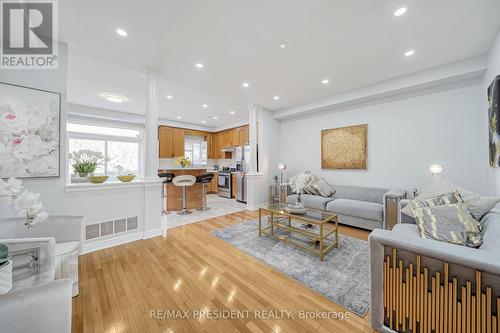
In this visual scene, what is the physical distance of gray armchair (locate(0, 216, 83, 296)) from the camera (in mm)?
1521

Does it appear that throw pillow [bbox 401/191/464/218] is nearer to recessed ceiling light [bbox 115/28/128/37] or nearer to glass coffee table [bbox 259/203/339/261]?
glass coffee table [bbox 259/203/339/261]

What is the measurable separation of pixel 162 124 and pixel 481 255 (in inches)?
276

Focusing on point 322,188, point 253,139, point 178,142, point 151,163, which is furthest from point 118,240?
point 178,142

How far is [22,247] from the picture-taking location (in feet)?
4.34

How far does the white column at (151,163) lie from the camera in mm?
2949

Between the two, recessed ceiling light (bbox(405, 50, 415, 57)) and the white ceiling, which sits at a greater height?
the white ceiling

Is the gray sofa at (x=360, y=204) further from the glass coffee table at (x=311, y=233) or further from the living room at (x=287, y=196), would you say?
the glass coffee table at (x=311, y=233)

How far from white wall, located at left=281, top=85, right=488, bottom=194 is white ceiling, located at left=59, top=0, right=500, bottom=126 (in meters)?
0.74

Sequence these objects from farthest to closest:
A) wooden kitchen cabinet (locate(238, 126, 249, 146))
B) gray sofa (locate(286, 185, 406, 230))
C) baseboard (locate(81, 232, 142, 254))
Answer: wooden kitchen cabinet (locate(238, 126, 249, 146))
gray sofa (locate(286, 185, 406, 230))
baseboard (locate(81, 232, 142, 254))

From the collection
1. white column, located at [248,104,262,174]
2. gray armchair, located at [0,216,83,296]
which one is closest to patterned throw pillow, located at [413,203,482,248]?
gray armchair, located at [0,216,83,296]

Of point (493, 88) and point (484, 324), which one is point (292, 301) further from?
point (493, 88)

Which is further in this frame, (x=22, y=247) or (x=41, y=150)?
(x=41, y=150)

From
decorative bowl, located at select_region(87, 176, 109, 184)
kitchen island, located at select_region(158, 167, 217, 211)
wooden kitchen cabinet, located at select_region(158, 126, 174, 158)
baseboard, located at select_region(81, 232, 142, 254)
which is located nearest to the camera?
baseboard, located at select_region(81, 232, 142, 254)

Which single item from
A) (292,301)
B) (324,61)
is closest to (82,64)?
(324,61)
